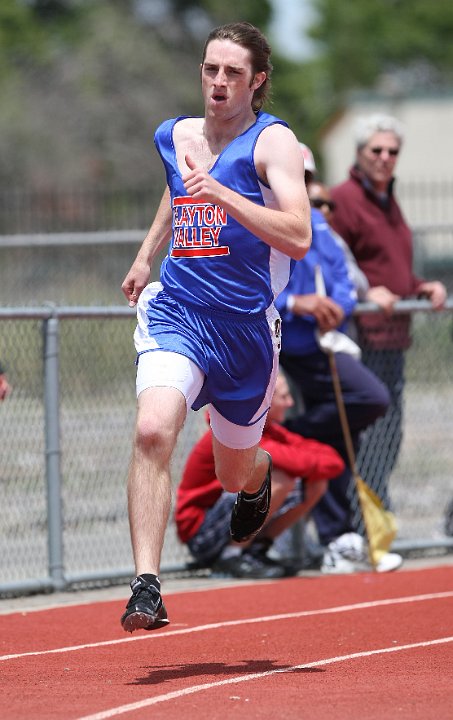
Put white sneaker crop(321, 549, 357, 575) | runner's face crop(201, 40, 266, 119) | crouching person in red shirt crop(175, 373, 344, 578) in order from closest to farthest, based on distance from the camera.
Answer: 1. runner's face crop(201, 40, 266, 119)
2. crouching person in red shirt crop(175, 373, 344, 578)
3. white sneaker crop(321, 549, 357, 575)

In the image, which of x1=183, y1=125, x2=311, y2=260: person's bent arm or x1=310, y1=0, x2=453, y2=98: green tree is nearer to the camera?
x1=183, y1=125, x2=311, y2=260: person's bent arm

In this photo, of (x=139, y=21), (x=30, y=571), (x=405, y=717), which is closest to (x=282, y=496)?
(x=30, y=571)

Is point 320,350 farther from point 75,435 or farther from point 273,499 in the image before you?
point 75,435

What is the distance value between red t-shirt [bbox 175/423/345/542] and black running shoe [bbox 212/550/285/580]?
311 millimetres

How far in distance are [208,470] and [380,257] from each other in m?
1.95

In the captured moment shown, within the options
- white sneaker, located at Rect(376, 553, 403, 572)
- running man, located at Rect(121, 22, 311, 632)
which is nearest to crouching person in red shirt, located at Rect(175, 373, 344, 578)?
white sneaker, located at Rect(376, 553, 403, 572)

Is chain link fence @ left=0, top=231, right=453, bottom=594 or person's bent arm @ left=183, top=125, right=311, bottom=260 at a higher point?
person's bent arm @ left=183, top=125, right=311, bottom=260

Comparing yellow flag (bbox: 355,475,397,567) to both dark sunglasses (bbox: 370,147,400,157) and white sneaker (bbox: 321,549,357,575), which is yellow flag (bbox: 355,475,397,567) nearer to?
white sneaker (bbox: 321,549,357,575)

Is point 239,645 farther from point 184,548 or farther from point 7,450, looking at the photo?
point 184,548

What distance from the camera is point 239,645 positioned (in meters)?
6.69

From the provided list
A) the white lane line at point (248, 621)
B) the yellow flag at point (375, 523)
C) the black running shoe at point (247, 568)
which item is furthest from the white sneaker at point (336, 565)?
the white lane line at point (248, 621)

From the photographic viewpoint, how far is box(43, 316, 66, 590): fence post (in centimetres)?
854

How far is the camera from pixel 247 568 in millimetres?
9117

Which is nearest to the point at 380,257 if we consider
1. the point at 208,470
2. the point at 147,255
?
the point at 208,470
